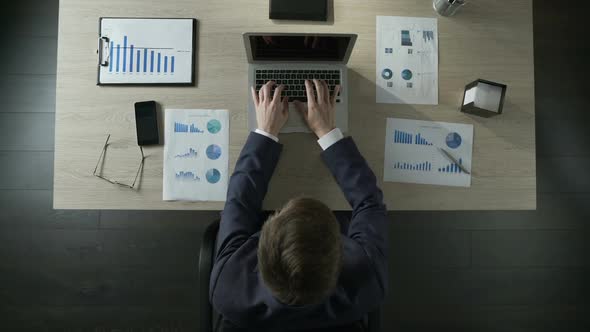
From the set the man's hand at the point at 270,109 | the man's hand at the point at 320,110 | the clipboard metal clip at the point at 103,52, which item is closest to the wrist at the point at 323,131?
the man's hand at the point at 320,110

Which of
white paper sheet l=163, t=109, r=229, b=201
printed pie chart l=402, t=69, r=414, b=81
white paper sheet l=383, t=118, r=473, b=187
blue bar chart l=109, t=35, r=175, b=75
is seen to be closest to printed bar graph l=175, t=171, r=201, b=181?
white paper sheet l=163, t=109, r=229, b=201

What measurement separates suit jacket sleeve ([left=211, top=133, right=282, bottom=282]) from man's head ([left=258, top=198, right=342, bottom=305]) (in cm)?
28

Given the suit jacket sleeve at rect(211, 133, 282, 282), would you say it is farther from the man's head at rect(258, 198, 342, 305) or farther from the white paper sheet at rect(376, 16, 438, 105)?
the white paper sheet at rect(376, 16, 438, 105)

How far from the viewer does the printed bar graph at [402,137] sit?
3.90ft

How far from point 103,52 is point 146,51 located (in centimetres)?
13

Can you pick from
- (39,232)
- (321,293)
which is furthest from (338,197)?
(39,232)

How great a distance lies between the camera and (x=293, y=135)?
117cm

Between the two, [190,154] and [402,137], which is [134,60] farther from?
[402,137]

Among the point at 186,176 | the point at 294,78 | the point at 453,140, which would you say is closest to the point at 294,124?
the point at 294,78

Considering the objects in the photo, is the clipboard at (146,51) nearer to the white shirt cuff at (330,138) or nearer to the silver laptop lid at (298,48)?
the silver laptop lid at (298,48)

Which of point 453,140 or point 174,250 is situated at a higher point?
point 453,140

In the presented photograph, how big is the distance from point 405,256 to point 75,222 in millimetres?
1621

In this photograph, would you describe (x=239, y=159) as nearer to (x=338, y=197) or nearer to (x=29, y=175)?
(x=338, y=197)

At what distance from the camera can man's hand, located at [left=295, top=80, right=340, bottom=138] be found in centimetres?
112
